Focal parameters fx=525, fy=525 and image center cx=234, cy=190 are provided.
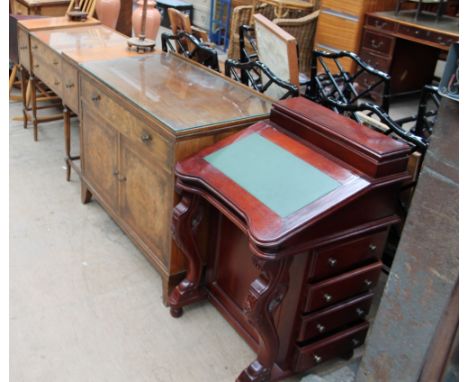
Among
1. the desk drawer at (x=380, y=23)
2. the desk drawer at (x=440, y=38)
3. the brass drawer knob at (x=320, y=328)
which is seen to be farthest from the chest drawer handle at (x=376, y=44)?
the brass drawer knob at (x=320, y=328)

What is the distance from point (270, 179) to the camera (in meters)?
1.98

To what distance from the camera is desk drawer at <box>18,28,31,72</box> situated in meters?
3.81

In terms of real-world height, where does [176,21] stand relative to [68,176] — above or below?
above

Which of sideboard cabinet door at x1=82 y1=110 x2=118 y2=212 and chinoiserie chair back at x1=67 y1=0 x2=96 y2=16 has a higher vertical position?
chinoiserie chair back at x1=67 y1=0 x2=96 y2=16

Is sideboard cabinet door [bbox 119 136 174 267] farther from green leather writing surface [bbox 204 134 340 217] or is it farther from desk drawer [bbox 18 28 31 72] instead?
desk drawer [bbox 18 28 31 72]

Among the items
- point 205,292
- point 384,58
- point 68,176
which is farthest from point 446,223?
point 384,58

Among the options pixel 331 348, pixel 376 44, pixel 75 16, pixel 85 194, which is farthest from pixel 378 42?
pixel 331 348

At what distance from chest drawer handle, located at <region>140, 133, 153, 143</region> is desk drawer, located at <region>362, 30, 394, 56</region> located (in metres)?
3.81

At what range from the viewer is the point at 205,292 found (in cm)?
261

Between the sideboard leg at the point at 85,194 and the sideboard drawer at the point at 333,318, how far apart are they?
1876mm

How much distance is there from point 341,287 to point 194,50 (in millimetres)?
1854

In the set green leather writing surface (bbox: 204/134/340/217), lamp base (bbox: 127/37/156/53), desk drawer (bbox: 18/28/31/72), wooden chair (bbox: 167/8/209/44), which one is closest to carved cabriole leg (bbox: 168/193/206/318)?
green leather writing surface (bbox: 204/134/340/217)

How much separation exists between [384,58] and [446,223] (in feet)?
14.4

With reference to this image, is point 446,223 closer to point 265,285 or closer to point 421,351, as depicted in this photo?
point 421,351
